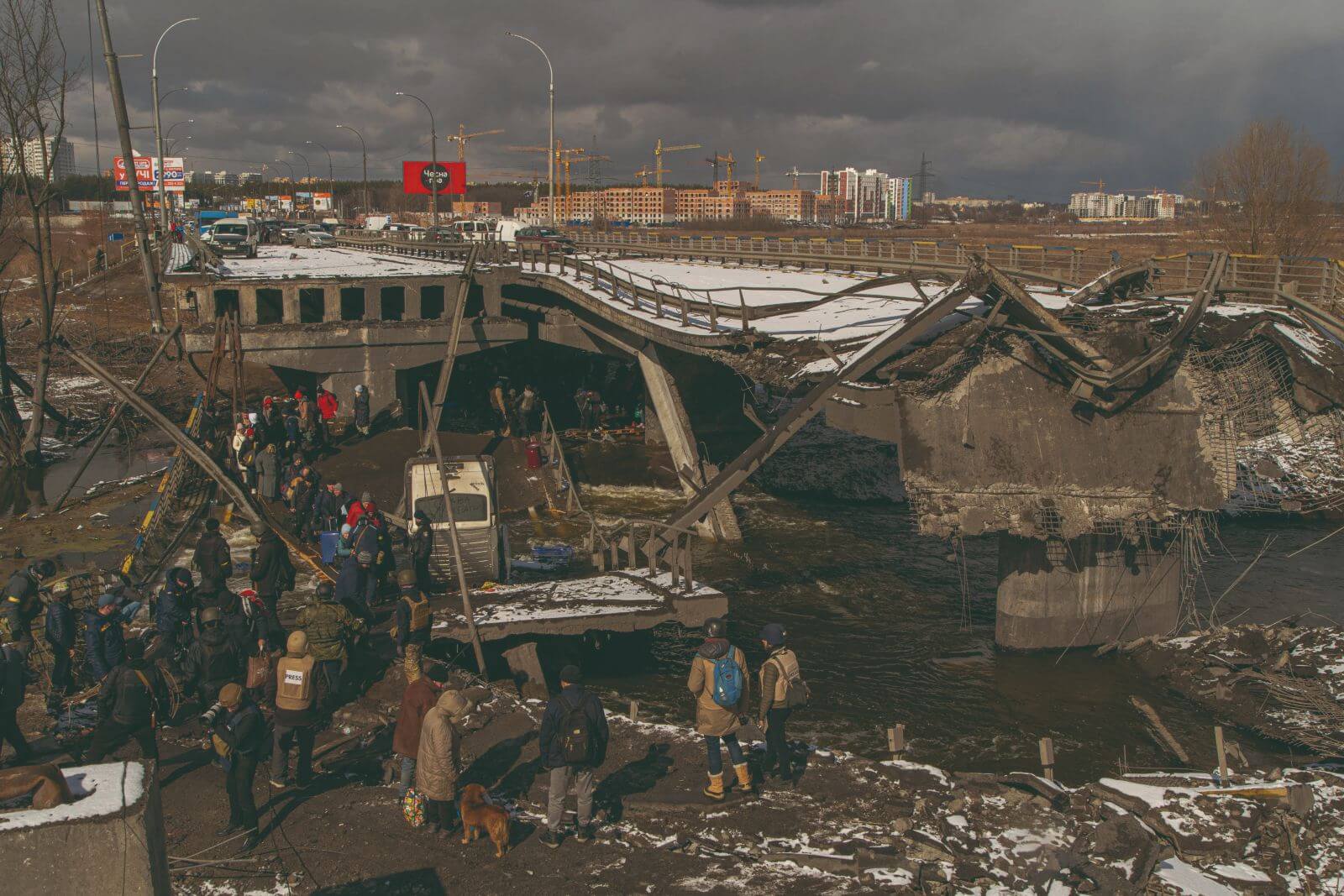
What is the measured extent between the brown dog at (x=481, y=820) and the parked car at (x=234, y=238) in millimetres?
48685

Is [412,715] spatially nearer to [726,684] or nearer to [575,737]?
[575,737]

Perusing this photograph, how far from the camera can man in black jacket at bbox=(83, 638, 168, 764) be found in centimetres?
945

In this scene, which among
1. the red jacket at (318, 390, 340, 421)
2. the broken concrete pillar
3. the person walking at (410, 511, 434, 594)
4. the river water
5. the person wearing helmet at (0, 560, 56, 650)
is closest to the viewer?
the person wearing helmet at (0, 560, 56, 650)

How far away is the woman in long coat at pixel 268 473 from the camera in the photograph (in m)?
22.3

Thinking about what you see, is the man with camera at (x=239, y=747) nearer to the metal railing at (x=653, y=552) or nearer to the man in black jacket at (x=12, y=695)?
the man in black jacket at (x=12, y=695)

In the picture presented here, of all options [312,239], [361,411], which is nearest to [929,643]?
[361,411]

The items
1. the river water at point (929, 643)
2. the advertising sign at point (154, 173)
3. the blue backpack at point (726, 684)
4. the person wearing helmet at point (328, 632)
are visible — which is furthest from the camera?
the advertising sign at point (154, 173)

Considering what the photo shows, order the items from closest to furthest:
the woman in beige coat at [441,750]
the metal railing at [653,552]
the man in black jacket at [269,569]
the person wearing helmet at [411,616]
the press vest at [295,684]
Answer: the woman in beige coat at [441,750], the press vest at [295,684], the person wearing helmet at [411,616], the man in black jacket at [269,569], the metal railing at [653,552]

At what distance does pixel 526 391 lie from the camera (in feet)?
104

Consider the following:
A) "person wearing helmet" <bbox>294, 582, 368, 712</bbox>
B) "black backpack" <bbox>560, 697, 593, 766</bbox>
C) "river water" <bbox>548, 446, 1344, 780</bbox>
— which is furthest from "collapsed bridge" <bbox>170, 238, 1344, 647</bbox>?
"black backpack" <bbox>560, 697, 593, 766</bbox>

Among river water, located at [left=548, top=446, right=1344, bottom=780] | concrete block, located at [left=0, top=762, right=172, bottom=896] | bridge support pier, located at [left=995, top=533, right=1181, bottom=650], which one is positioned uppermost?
concrete block, located at [left=0, top=762, right=172, bottom=896]

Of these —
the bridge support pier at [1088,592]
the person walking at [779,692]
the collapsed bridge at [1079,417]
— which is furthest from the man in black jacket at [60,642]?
the bridge support pier at [1088,592]

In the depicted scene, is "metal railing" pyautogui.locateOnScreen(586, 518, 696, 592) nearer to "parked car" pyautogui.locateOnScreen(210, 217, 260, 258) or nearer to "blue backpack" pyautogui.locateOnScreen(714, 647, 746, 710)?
"blue backpack" pyautogui.locateOnScreen(714, 647, 746, 710)

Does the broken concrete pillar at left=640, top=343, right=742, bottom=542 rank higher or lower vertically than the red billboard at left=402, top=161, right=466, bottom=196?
lower
